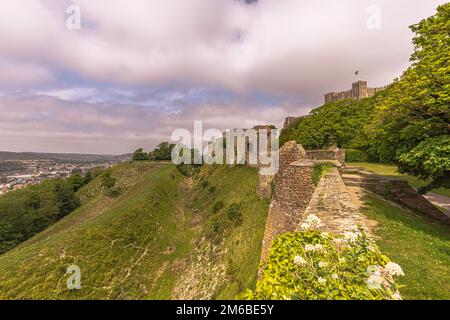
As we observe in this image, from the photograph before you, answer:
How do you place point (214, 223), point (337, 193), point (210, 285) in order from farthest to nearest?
point (214, 223), point (210, 285), point (337, 193)

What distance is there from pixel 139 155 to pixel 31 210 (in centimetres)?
4023

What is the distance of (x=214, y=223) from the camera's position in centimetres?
2392

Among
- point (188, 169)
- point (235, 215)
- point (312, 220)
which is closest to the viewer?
point (312, 220)

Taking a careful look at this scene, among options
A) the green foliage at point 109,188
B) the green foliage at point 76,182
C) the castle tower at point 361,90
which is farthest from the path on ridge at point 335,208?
the castle tower at point 361,90

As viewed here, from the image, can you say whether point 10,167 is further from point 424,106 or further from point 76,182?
point 424,106

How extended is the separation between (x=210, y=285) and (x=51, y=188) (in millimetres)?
53148

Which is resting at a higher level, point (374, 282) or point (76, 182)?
point (374, 282)

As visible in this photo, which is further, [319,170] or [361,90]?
[361,90]

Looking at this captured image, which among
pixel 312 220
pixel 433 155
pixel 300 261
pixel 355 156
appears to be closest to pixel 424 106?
pixel 433 155

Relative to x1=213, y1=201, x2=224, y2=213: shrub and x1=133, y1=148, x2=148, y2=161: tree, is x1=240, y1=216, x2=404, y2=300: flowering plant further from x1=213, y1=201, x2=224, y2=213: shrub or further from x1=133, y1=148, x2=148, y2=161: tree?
x1=133, y1=148, x2=148, y2=161: tree

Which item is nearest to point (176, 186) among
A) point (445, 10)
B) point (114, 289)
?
point (114, 289)

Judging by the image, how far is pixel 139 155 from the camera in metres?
81.0

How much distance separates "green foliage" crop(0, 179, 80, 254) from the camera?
1459 inches
